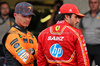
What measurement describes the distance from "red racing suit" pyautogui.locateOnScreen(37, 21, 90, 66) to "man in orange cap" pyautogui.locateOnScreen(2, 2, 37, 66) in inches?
8.2

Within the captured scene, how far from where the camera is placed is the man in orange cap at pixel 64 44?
2.98m

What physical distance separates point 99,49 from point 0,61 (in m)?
2.51

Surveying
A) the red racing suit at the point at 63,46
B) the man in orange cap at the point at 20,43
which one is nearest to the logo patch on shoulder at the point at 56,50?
the red racing suit at the point at 63,46

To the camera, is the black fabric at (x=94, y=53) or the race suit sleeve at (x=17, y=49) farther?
the black fabric at (x=94, y=53)

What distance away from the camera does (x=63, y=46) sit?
120 inches

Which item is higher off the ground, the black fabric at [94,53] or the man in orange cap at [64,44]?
the man in orange cap at [64,44]

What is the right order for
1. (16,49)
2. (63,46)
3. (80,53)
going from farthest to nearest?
1. (16,49)
2. (63,46)
3. (80,53)

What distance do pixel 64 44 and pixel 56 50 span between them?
15cm

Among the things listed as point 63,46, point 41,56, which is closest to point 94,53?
point 41,56

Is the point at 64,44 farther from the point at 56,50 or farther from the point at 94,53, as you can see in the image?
the point at 94,53

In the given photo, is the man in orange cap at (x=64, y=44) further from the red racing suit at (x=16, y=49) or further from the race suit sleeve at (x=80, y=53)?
the red racing suit at (x=16, y=49)

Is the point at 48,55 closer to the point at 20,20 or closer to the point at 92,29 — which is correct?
the point at 20,20

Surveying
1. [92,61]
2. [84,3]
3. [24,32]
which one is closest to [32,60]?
[24,32]

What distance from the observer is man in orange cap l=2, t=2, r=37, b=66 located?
10.7ft
